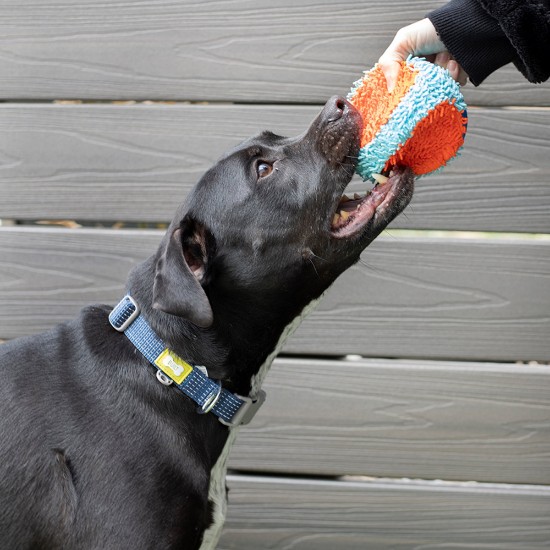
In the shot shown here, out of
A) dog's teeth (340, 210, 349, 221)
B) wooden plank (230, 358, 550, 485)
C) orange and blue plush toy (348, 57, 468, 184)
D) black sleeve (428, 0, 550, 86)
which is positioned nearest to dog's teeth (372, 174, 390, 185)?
orange and blue plush toy (348, 57, 468, 184)

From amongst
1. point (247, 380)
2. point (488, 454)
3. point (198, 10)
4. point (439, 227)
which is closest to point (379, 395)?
point (488, 454)

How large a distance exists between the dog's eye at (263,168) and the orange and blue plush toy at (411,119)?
0.29 meters

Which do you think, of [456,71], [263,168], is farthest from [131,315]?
[456,71]

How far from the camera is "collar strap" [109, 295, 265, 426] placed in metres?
2.39

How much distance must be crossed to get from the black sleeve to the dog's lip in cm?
42

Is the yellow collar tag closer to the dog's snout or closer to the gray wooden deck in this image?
the dog's snout

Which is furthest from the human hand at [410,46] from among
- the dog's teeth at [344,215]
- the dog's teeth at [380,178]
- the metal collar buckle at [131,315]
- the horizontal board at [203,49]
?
the metal collar buckle at [131,315]

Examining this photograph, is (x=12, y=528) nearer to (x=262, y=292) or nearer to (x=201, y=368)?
(x=201, y=368)

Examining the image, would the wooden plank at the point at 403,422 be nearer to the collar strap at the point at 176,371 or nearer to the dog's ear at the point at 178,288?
the collar strap at the point at 176,371

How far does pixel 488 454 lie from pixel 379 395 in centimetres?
53

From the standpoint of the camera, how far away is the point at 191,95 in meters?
3.24

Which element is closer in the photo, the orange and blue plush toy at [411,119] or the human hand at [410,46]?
the orange and blue plush toy at [411,119]

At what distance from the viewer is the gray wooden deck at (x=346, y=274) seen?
3156 millimetres

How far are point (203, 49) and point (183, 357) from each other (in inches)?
55.3
